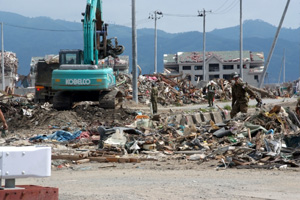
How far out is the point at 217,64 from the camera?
402ft

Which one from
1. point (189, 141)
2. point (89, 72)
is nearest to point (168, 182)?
point (189, 141)

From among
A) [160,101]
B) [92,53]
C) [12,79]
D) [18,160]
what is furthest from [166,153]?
[12,79]

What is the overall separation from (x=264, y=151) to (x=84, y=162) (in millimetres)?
3602

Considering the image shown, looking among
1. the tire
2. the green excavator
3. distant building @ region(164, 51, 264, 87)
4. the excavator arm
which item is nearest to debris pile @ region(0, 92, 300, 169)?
the green excavator

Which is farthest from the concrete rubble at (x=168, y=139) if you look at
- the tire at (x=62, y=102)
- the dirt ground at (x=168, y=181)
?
the tire at (x=62, y=102)

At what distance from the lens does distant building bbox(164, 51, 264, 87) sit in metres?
120

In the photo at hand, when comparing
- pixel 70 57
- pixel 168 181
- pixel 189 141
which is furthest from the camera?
pixel 70 57

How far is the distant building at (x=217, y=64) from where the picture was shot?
120000mm

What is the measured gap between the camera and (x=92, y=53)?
26.0m

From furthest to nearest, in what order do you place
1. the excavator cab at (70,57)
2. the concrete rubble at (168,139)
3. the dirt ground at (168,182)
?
the excavator cab at (70,57), the concrete rubble at (168,139), the dirt ground at (168,182)

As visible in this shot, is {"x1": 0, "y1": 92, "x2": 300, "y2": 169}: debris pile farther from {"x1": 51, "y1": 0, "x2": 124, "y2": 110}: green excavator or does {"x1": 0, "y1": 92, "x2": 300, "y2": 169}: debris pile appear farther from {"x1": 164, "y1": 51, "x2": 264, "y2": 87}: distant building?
{"x1": 164, "y1": 51, "x2": 264, "y2": 87}: distant building

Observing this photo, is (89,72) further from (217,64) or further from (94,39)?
(217,64)

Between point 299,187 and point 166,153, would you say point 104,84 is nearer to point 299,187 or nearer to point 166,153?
point 166,153

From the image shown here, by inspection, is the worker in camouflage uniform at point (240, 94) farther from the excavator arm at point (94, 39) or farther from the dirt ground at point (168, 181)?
the excavator arm at point (94, 39)
